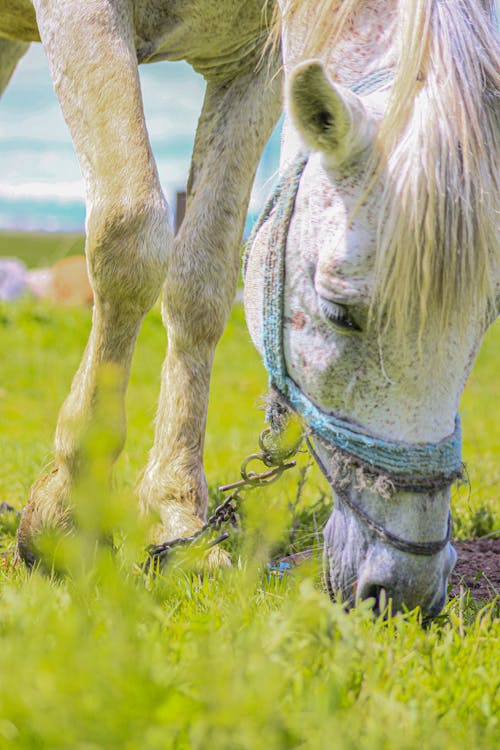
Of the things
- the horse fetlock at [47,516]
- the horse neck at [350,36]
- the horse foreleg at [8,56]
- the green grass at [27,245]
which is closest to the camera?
the horse neck at [350,36]

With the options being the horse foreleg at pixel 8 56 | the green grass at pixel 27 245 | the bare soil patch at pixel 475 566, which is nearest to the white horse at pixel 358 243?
the bare soil patch at pixel 475 566

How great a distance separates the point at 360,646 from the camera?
5.24ft

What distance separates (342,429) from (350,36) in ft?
3.33

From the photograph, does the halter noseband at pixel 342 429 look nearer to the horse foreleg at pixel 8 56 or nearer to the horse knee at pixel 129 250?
the horse knee at pixel 129 250

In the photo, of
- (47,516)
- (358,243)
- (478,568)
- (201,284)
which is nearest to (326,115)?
(358,243)

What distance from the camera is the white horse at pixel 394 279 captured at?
1.83 meters

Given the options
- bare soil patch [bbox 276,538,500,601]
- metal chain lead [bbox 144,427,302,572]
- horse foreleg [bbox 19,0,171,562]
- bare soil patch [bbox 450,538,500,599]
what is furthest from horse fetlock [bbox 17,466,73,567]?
bare soil patch [bbox 450,538,500,599]

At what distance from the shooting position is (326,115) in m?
1.87

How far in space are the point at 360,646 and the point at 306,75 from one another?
1.09m

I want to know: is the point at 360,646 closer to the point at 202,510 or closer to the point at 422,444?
the point at 422,444

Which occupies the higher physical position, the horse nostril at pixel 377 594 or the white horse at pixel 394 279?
the white horse at pixel 394 279

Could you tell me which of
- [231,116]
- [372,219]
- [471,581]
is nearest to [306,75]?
[372,219]

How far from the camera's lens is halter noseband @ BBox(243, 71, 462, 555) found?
6.29ft

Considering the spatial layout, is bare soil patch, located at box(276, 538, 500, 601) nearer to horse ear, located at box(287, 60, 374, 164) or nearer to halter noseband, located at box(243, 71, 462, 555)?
halter noseband, located at box(243, 71, 462, 555)
